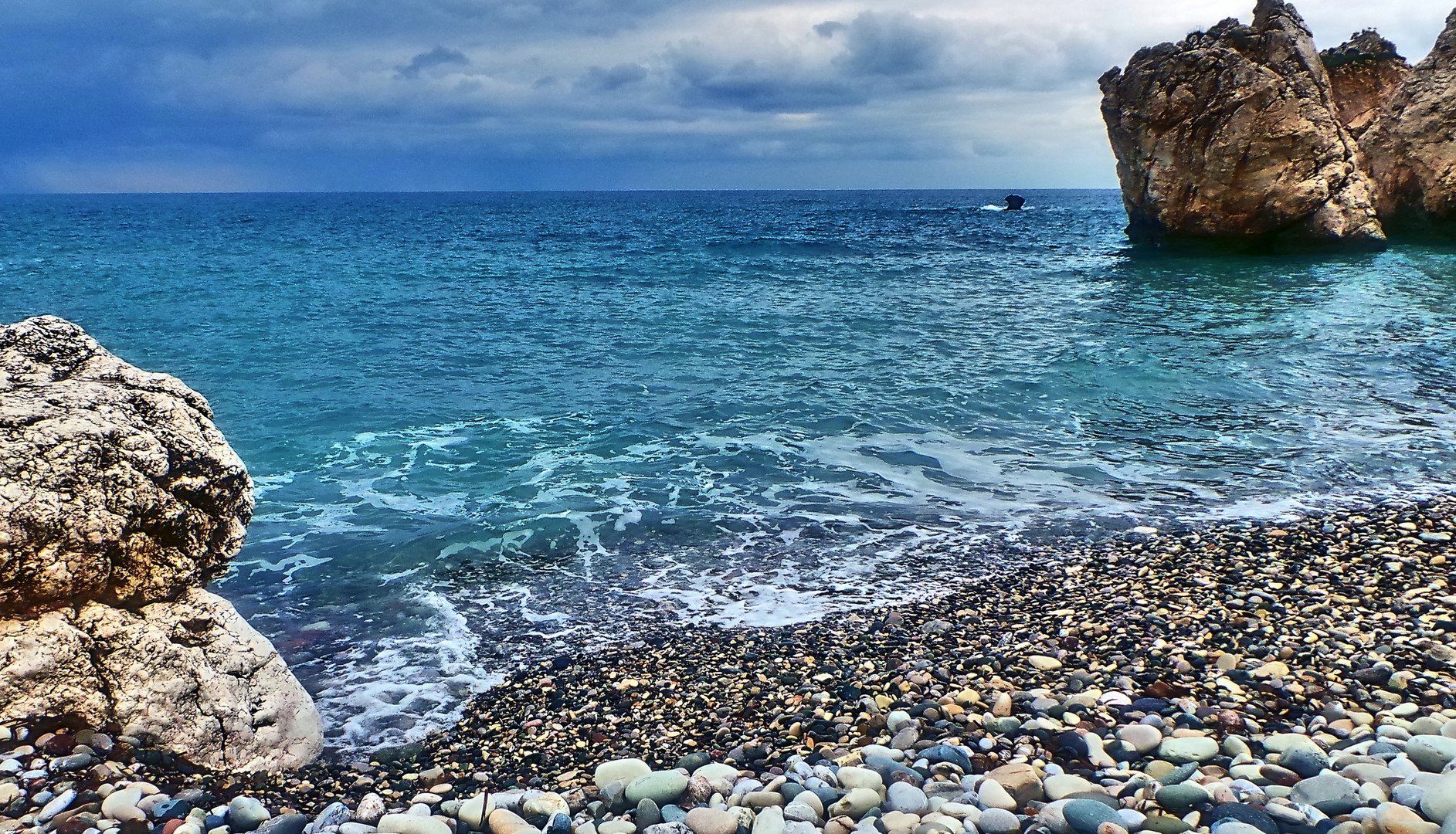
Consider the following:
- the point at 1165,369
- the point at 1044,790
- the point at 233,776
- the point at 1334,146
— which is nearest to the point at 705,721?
the point at 1044,790

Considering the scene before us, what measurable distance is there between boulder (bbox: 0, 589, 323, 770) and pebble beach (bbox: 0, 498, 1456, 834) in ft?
0.44

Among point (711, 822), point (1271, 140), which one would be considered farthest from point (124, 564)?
point (1271, 140)

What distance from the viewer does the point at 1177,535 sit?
828 centimetres

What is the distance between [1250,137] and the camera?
36.8m

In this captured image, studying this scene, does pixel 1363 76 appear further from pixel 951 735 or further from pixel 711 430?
pixel 951 735

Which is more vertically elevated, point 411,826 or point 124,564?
point 124,564

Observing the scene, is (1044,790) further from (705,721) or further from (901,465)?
(901,465)


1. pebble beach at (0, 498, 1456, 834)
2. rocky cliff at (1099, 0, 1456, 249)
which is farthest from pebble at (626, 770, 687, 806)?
rocky cliff at (1099, 0, 1456, 249)

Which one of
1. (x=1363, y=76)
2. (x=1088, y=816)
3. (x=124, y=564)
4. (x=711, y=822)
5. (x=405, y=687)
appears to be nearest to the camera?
(x=1088, y=816)

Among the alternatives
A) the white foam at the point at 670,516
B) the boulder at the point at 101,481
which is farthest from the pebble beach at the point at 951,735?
the boulder at the point at 101,481

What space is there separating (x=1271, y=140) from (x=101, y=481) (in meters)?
42.5

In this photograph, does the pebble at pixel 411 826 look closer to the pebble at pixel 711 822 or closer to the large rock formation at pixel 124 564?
the pebble at pixel 711 822

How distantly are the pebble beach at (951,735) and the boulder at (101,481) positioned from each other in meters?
0.79

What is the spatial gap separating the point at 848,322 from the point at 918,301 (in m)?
5.25
